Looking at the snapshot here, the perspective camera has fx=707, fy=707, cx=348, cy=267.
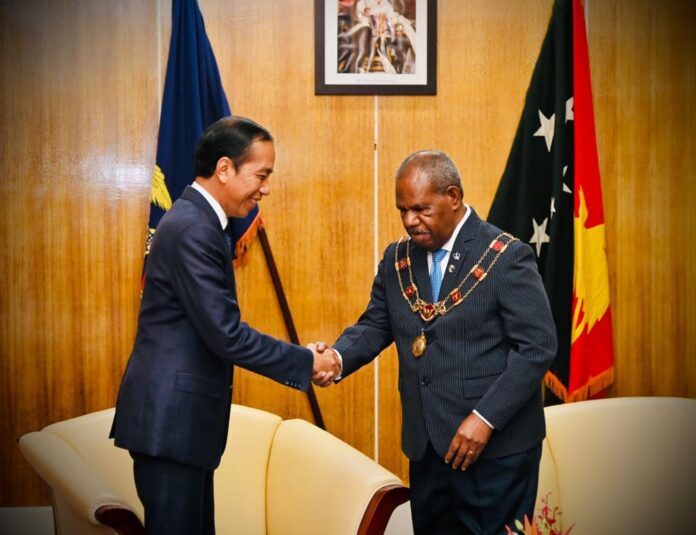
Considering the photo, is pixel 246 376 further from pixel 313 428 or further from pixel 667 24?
pixel 667 24

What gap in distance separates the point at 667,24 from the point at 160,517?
126 inches

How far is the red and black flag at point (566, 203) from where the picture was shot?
11.0ft

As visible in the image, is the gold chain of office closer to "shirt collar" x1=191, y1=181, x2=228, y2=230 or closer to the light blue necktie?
the light blue necktie

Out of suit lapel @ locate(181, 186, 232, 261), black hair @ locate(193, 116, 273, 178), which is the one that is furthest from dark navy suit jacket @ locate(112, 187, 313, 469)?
black hair @ locate(193, 116, 273, 178)

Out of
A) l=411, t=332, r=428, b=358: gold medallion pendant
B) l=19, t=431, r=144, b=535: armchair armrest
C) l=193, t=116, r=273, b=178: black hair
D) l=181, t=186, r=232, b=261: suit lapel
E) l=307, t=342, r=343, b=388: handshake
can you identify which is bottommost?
l=19, t=431, r=144, b=535: armchair armrest

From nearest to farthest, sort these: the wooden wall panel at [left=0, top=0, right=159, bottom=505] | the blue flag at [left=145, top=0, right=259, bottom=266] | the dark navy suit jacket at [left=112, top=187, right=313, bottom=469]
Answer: the dark navy suit jacket at [left=112, top=187, right=313, bottom=469] → the blue flag at [left=145, top=0, right=259, bottom=266] → the wooden wall panel at [left=0, top=0, right=159, bottom=505]

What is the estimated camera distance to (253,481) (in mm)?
2906

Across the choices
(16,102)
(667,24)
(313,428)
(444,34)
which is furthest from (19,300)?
(667,24)

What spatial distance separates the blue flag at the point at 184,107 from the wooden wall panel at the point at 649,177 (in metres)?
1.81

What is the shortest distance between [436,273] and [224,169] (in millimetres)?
718

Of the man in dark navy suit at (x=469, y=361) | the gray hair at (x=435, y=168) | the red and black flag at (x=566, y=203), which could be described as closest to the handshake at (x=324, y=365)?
the man in dark navy suit at (x=469, y=361)

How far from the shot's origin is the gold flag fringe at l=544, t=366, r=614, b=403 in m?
3.35

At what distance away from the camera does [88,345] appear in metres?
3.45

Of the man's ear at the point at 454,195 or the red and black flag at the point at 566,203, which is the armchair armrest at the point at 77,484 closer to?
the man's ear at the point at 454,195
